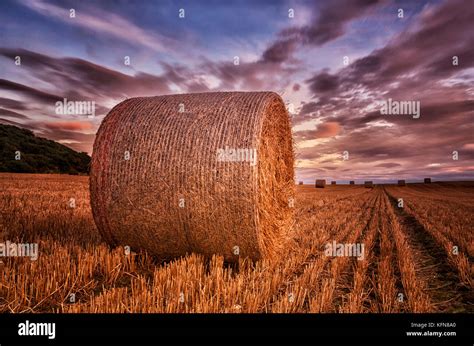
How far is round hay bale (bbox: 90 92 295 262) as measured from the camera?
5172 mm

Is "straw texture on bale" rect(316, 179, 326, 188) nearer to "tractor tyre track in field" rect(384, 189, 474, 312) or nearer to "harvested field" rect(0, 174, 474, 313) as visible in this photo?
"tractor tyre track in field" rect(384, 189, 474, 312)

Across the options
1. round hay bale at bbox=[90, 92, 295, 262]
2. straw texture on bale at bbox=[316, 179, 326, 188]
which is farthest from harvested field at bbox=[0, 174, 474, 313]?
straw texture on bale at bbox=[316, 179, 326, 188]

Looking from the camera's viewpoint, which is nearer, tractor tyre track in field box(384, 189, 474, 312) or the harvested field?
the harvested field

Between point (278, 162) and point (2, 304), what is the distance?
4896mm

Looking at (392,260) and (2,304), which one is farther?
(392,260)

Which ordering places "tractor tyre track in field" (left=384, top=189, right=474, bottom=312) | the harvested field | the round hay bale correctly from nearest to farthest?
the harvested field, "tractor tyre track in field" (left=384, top=189, right=474, bottom=312), the round hay bale

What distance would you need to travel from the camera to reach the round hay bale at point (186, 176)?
204 inches

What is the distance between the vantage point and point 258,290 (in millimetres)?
4484


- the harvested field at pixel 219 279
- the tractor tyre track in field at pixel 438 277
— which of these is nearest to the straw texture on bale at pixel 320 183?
the tractor tyre track in field at pixel 438 277

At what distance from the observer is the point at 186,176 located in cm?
524
